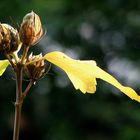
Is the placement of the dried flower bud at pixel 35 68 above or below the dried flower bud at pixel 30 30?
below

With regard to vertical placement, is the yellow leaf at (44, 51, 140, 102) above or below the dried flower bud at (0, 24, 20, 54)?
below

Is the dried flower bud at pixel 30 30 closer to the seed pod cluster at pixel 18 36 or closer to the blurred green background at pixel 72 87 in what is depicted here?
the seed pod cluster at pixel 18 36

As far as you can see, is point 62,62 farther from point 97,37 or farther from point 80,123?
point 97,37

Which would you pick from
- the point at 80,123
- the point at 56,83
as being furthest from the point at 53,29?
the point at 80,123

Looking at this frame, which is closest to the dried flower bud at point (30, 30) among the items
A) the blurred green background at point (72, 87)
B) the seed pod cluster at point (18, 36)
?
the seed pod cluster at point (18, 36)

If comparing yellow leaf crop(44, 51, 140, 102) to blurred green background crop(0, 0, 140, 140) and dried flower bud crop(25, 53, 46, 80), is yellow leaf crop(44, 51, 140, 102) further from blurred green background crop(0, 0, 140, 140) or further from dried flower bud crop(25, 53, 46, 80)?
blurred green background crop(0, 0, 140, 140)

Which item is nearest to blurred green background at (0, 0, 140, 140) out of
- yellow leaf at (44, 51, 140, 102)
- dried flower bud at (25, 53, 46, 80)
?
dried flower bud at (25, 53, 46, 80)

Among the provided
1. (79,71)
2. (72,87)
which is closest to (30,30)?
(79,71)
